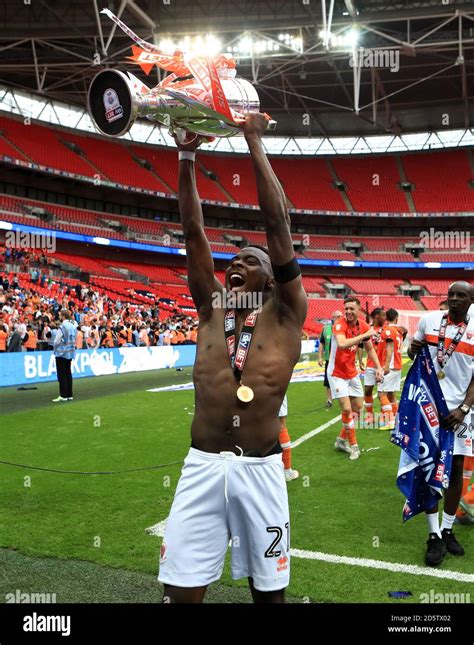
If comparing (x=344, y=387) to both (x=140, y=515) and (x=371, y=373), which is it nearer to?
(x=371, y=373)

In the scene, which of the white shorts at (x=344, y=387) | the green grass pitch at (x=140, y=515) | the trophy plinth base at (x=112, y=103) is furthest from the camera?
the white shorts at (x=344, y=387)

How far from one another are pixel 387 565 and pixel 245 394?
8.24ft

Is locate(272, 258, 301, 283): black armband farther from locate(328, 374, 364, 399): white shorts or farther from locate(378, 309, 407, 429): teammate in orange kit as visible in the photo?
locate(378, 309, 407, 429): teammate in orange kit

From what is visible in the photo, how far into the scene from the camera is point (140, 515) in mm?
5578

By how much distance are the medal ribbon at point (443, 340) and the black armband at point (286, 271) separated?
2.65 meters

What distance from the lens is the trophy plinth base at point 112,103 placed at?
2.84 m

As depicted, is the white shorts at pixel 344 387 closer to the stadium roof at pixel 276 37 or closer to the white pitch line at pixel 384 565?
the white pitch line at pixel 384 565

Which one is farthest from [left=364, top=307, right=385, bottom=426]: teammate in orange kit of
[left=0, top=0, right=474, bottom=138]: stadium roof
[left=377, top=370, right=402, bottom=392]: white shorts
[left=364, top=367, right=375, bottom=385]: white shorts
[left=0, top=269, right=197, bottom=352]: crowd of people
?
[left=0, top=0, right=474, bottom=138]: stadium roof

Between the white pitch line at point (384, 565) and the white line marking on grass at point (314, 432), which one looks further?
the white line marking on grass at point (314, 432)

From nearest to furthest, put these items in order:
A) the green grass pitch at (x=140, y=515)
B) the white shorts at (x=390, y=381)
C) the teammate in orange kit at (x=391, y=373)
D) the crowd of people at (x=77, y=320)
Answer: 1. the green grass pitch at (x=140, y=515)
2. the teammate in orange kit at (x=391, y=373)
3. the white shorts at (x=390, y=381)
4. the crowd of people at (x=77, y=320)

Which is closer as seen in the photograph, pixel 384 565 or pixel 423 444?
pixel 384 565

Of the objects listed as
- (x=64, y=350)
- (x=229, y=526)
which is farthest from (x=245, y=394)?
(x=64, y=350)

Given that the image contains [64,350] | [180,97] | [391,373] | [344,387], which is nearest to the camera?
[180,97]

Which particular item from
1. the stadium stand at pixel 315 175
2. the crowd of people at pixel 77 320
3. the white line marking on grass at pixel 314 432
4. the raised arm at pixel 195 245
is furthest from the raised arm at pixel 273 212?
the stadium stand at pixel 315 175
